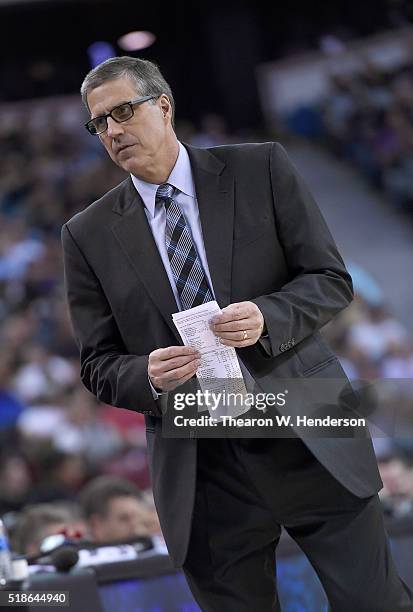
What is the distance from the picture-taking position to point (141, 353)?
1.83 m

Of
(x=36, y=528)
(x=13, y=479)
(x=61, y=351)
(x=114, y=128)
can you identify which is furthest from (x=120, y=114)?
(x=61, y=351)

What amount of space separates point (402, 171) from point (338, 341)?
1808 millimetres

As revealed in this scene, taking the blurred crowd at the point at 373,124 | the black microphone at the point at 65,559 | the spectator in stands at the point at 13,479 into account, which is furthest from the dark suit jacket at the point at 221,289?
the blurred crowd at the point at 373,124

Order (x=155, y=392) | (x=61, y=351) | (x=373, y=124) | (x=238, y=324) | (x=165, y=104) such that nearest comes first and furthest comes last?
(x=238, y=324) → (x=155, y=392) → (x=165, y=104) → (x=61, y=351) → (x=373, y=124)

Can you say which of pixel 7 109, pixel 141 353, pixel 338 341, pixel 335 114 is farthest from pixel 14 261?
pixel 141 353

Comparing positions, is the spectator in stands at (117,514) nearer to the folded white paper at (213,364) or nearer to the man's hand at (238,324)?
the folded white paper at (213,364)

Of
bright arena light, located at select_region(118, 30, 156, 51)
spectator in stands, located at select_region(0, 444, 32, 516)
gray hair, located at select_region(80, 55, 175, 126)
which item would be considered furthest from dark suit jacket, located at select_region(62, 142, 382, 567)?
bright arena light, located at select_region(118, 30, 156, 51)

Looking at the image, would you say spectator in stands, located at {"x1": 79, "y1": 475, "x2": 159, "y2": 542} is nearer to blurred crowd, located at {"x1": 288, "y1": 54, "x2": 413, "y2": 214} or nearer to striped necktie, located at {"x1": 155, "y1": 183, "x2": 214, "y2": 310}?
striped necktie, located at {"x1": 155, "y1": 183, "x2": 214, "y2": 310}

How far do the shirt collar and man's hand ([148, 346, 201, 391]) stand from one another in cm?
31

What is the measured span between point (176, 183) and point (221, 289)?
23 centimetres

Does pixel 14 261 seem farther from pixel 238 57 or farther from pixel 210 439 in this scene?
pixel 210 439

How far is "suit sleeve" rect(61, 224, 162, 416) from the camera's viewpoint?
1.79 m

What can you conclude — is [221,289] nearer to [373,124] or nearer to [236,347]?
Result: [236,347]

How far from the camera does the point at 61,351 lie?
20.6 ft
